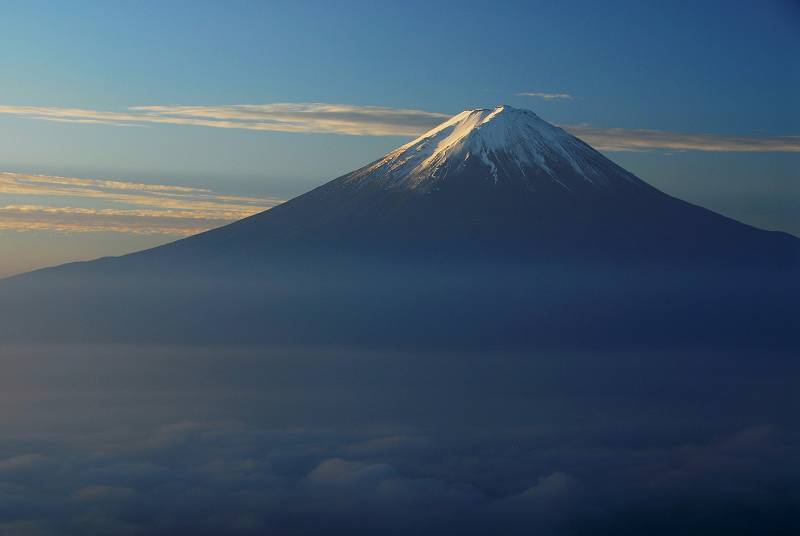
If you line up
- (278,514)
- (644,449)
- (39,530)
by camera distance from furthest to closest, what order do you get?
(644,449) → (278,514) → (39,530)

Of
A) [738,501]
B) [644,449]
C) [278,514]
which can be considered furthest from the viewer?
[644,449]

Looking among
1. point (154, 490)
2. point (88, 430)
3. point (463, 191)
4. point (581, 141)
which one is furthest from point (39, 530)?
point (581, 141)

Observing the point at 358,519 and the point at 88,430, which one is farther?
the point at 88,430

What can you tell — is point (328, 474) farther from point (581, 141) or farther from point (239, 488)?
point (581, 141)

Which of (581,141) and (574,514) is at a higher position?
(581,141)

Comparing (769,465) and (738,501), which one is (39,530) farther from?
(769,465)

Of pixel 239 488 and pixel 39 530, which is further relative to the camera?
pixel 239 488

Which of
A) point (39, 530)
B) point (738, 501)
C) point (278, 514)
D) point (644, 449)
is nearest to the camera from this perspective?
point (39, 530)

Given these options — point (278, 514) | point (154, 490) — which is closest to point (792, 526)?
point (278, 514)

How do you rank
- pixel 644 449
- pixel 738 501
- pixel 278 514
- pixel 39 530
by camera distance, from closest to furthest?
pixel 39 530, pixel 278 514, pixel 738 501, pixel 644 449
